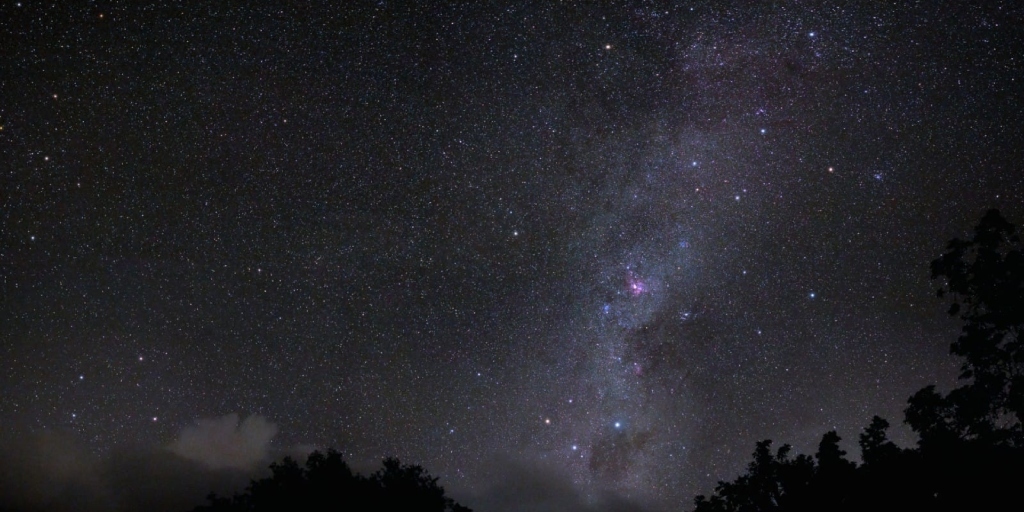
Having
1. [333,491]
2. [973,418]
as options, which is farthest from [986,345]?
[333,491]

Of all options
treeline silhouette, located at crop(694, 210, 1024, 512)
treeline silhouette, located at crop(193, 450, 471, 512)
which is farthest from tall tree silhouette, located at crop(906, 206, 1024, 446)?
treeline silhouette, located at crop(193, 450, 471, 512)

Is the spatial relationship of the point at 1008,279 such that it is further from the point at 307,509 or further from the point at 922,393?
the point at 307,509

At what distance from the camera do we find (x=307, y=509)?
1609 centimetres

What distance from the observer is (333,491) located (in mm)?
16703

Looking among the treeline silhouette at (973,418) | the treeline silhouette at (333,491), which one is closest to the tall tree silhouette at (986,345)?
the treeline silhouette at (973,418)

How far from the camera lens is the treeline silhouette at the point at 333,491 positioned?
632 inches

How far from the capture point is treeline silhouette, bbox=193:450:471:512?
16.1 metres

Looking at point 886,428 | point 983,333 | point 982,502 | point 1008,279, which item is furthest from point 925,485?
point 1008,279

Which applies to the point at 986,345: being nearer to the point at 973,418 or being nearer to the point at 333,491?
the point at 973,418

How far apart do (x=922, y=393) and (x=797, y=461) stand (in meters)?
5.65

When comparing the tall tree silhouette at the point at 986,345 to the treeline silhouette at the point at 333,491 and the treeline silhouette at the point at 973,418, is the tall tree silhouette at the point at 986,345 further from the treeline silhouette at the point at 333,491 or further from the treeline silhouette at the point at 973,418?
the treeline silhouette at the point at 333,491

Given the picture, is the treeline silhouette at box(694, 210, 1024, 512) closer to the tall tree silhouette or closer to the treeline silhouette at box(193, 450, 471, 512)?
the tall tree silhouette

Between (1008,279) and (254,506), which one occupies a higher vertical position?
(1008,279)

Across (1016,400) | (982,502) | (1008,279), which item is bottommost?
(982,502)
